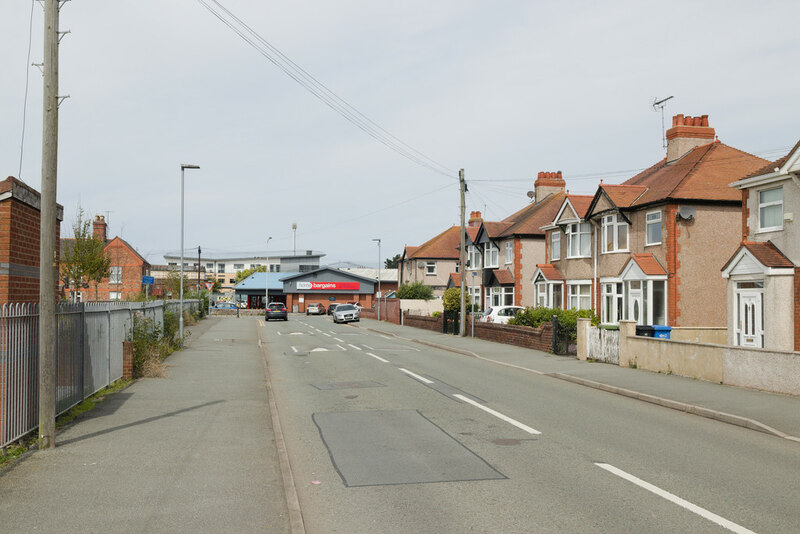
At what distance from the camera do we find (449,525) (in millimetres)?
5609

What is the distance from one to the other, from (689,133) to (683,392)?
22316 mm

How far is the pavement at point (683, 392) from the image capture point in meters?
10.6

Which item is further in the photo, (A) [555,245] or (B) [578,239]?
(A) [555,245]

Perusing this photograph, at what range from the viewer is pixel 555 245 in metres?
37.9

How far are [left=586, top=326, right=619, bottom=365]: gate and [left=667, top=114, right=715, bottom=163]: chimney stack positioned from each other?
15.6m

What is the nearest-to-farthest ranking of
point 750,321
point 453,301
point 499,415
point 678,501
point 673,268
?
point 678,501, point 499,415, point 750,321, point 673,268, point 453,301

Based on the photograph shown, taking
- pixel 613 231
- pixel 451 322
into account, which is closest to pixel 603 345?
pixel 613 231

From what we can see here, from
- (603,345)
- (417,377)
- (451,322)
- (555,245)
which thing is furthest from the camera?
(555,245)

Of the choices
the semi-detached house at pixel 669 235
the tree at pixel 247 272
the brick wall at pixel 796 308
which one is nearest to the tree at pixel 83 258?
the semi-detached house at pixel 669 235

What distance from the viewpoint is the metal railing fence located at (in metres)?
7.73

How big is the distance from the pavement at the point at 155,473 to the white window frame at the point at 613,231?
73.2 feet

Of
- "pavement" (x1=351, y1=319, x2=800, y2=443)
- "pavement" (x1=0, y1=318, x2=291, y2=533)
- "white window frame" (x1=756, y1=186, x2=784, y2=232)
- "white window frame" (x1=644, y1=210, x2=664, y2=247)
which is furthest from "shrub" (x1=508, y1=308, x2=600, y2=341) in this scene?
"pavement" (x1=0, y1=318, x2=291, y2=533)

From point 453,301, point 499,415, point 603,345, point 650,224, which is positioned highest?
point 650,224

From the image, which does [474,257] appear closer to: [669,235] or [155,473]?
[669,235]
